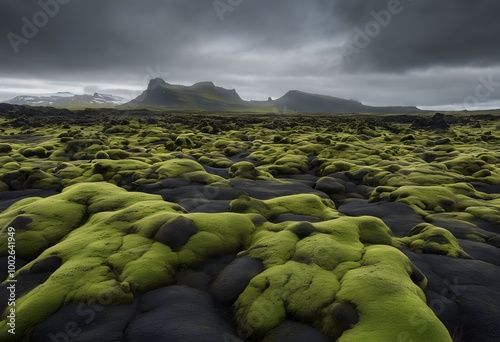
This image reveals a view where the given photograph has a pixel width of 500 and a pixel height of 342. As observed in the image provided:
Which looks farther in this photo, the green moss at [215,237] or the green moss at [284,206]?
the green moss at [284,206]

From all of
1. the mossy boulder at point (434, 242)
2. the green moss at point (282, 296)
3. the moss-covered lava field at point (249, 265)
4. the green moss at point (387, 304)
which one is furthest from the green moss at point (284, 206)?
the green moss at point (387, 304)

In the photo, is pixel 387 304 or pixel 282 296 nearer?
pixel 387 304

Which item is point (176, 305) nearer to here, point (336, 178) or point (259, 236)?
point (259, 236)

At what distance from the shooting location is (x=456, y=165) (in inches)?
1387

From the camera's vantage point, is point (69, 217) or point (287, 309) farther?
point (69, 217)

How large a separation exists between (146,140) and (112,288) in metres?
49.1

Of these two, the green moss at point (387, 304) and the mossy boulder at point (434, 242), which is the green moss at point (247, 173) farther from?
the green moss at point (387, 304)

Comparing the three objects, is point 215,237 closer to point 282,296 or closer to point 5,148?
point 282,296

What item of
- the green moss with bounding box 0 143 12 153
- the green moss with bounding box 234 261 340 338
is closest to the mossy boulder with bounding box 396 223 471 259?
the green moss with bounding box 234 261 340 338

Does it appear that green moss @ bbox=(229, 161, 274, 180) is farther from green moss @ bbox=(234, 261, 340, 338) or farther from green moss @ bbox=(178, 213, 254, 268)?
green moss @ bbox=(234, 261, 340, 338)

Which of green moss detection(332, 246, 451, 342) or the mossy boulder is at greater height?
green moss detection(332, 246, 451, 342)

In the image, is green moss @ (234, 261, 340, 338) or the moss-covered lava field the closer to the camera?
the moss-covered lava field

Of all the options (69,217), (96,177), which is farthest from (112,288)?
(96,177)

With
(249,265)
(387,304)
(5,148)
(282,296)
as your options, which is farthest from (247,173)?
(5,148)
